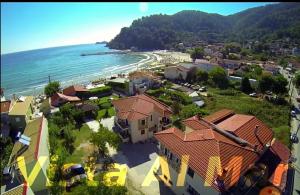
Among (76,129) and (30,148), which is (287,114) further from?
(30,148)

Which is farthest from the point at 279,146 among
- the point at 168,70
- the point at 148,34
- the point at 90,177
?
the point at 148,34

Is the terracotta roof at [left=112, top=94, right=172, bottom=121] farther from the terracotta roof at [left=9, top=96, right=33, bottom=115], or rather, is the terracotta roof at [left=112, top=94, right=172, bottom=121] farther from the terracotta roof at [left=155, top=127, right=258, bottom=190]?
the terracotta roof at [left=9, top=96, right=33, bottom=115]

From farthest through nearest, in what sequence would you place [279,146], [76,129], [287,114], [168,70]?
[168,70], [287,114], [76,129], [279,146]

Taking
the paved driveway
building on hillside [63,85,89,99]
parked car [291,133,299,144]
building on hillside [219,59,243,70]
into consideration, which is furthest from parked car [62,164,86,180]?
building on hillside [219,59,243,70]

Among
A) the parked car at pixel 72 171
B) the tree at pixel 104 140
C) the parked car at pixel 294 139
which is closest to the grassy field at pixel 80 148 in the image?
the parked car at pixel 72 171

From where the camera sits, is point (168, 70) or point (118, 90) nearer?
point (118, 90)

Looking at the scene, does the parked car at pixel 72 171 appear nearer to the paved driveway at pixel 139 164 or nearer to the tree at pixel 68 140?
the paved driveway at pixel 139 164
